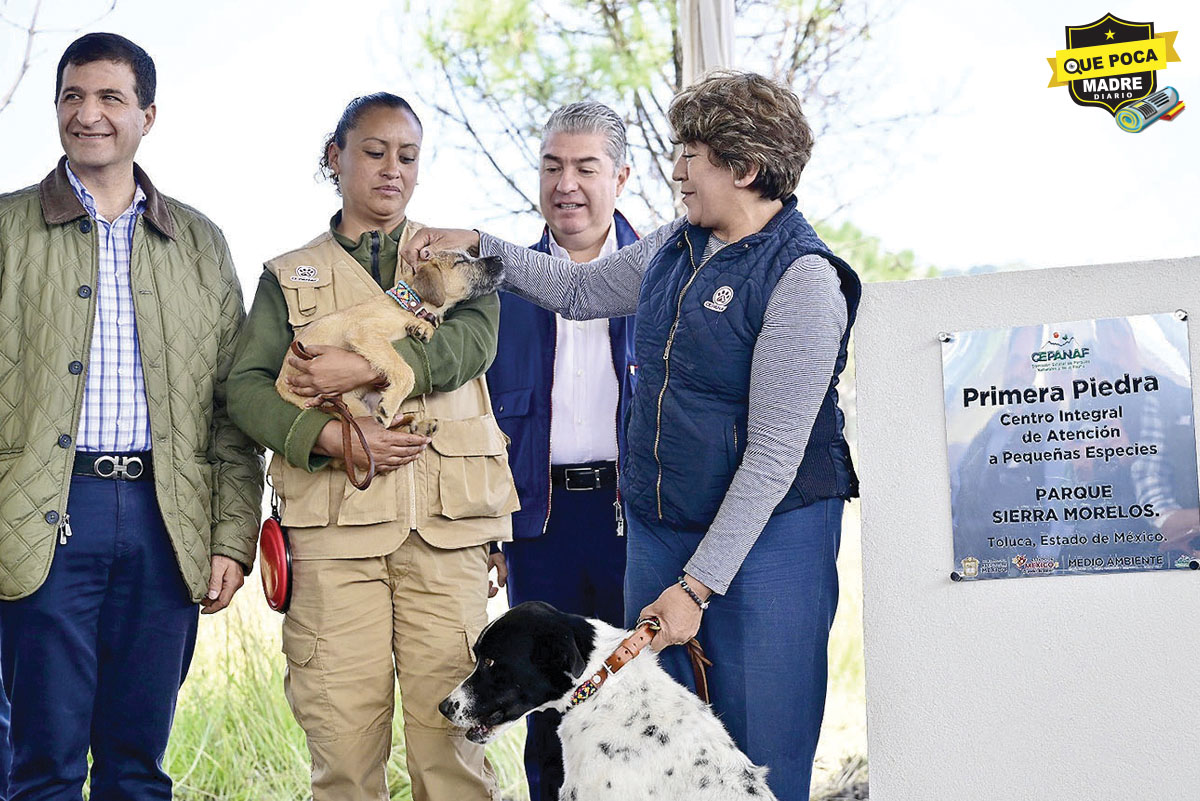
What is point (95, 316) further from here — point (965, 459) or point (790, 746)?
point (965, 459)

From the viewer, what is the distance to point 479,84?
14.9ft

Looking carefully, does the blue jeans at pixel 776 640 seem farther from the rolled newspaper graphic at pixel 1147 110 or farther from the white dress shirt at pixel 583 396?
the rolled newspaper graphic at pixel 1147 110

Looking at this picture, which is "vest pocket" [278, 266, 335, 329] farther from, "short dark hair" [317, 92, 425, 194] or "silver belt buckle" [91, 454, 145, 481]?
"silver belt buckle" [91, 454, 145, 481]

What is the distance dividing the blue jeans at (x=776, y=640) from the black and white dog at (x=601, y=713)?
9 cm

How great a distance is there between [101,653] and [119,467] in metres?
0.42

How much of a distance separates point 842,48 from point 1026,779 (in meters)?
2.96

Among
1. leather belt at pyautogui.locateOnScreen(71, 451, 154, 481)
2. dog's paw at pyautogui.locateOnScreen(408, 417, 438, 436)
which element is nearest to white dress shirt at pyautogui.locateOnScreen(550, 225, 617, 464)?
dog's paw at pyautogui.locateOnScreen(408, 417, 438, 436)

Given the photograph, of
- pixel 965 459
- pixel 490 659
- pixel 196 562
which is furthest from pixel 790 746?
pixel 196 562

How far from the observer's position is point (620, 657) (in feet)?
6.48

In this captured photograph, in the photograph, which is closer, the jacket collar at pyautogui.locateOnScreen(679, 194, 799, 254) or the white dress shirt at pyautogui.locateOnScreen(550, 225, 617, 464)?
the jacket collar at pyautogui.locateOnScreen(679, 194, 799, 254)

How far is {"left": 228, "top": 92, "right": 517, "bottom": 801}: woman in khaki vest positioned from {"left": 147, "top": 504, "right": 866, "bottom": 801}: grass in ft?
5.15

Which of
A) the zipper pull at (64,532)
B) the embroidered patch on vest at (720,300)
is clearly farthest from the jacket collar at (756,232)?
the zipper pull at (64,532)

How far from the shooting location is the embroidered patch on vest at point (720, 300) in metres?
2.04

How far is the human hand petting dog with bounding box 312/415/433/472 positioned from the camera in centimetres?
227
